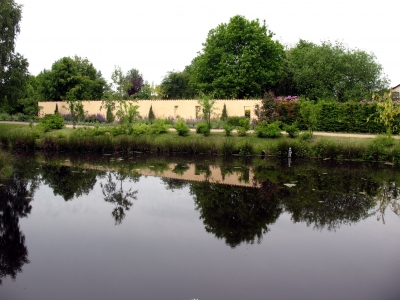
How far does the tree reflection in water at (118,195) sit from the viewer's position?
26.8 feet

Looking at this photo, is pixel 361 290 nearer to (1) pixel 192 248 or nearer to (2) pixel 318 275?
(2) pixel 318 275

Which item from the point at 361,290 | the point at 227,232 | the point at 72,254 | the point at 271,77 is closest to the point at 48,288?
the point at 72,254

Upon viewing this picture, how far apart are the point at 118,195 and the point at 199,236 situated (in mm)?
3645

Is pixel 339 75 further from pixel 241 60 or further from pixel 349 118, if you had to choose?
pixel 349 118

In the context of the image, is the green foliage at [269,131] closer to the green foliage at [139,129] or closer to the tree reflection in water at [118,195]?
the green foliage at [139,129]

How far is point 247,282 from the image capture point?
505cm

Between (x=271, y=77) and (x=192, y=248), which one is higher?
(x=271, y=77)

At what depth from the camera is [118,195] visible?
9.73m

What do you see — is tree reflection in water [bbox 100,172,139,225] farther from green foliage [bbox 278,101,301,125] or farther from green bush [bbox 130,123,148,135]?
green foliage [bbox 278,101,301,125]

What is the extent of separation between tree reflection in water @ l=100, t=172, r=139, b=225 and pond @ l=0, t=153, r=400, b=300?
3 centimetres

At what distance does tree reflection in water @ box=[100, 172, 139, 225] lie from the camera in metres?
8.16

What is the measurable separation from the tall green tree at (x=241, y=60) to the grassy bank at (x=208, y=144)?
486 inches

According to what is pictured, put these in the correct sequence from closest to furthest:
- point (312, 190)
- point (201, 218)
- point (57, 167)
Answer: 1. point (201, 218)
2. point (312, 190)
3. point (57, 167)

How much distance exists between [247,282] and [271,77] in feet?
97.3
